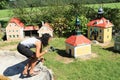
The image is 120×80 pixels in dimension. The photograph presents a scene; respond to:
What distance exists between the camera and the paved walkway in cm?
869

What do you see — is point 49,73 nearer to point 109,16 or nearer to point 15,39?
point 15,39

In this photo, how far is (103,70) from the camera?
11070mm

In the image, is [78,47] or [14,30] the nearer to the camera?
[78,47]

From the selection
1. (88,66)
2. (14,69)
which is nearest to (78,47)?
(88,66)

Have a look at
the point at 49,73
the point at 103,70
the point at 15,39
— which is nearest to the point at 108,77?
the point at 103,70

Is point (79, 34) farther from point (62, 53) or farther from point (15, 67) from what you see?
point (15, 67)

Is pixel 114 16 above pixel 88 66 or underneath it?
above

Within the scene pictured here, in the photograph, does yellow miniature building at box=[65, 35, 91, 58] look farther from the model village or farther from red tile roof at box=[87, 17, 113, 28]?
red tile roof at box=[87, 17, 113, 28]

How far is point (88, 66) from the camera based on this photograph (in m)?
11.5

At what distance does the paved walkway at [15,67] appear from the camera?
8688 millimetres

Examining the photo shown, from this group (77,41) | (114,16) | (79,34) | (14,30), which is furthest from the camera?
(114,16)

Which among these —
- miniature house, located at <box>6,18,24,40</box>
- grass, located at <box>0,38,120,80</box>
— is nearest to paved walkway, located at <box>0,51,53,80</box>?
grass, located at <box>0,38,120,80</box>

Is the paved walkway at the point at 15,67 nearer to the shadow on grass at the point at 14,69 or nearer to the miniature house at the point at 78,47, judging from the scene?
the shadow on grass at the point at 14,69

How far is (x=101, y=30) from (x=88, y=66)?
4.73m
